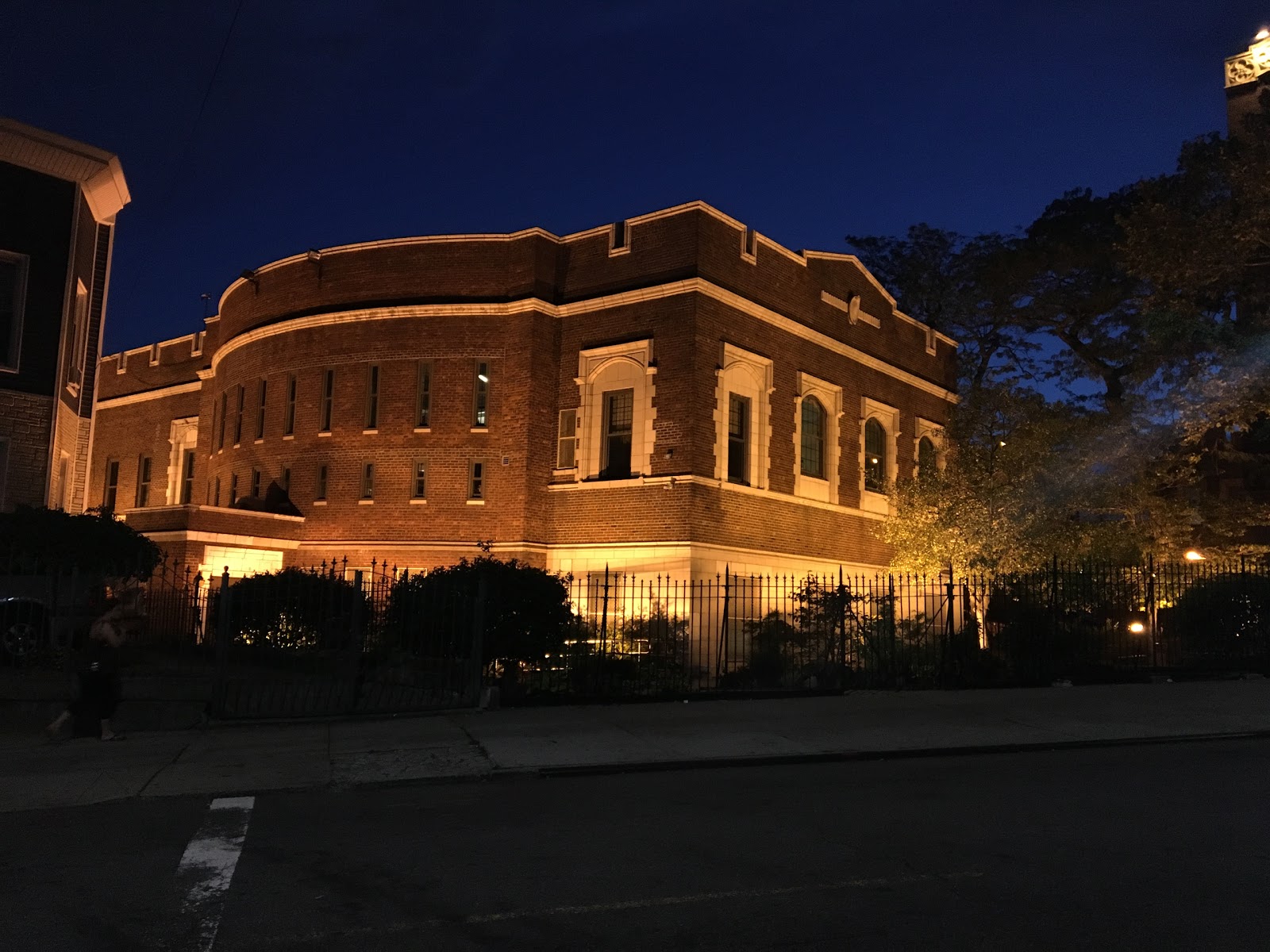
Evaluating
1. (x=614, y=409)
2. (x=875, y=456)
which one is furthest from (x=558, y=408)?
(x=875, y=456)

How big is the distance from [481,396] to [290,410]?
582 centimetres

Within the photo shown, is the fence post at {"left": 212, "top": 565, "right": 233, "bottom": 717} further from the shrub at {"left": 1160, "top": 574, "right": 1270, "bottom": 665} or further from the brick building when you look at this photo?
the shrub at {"left": 1160, "top": 574, "right": 1270, "bottom": 665}

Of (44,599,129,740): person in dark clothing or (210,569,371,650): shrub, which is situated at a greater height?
(210,569,371,650): shrub

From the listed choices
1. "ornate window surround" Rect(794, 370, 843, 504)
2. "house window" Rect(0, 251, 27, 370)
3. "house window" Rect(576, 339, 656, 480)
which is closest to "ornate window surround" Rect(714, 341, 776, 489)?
"ornate window surround" Rect(794, 370, 843, 504)

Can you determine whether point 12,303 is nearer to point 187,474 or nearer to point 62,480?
point 62,480

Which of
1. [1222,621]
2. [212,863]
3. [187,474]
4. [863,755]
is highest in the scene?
[187,474]

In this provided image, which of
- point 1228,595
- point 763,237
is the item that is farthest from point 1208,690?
point 763,237

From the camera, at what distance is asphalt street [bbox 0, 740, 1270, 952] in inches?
218

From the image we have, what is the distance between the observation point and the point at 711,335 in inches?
1000

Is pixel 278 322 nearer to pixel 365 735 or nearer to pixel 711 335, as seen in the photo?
pixel 711 335

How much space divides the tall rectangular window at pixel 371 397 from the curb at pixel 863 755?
60.7 feet

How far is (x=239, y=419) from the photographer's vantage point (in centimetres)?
3161

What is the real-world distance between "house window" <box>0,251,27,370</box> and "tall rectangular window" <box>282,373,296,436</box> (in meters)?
9.23

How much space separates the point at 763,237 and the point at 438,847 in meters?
22.0
